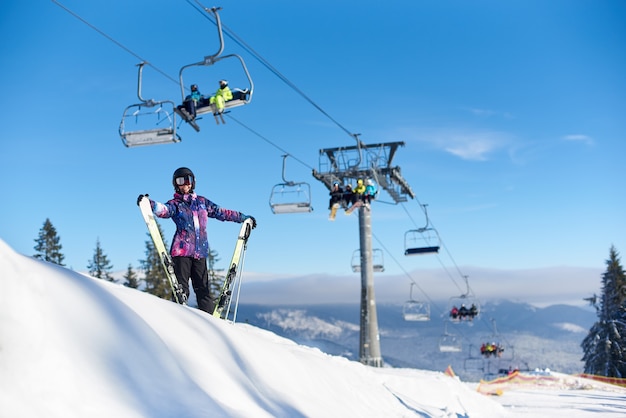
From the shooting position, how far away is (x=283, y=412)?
16.3ft

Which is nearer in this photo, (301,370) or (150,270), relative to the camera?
(301,370)

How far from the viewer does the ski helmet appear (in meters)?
7.02

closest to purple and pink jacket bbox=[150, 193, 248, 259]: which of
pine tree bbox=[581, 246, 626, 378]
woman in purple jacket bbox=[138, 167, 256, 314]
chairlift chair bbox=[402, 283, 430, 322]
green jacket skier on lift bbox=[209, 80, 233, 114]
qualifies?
woman in purple jacket bbox=[138, 167, 256, 314]

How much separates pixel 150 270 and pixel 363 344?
43309mm

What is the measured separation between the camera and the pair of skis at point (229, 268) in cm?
654

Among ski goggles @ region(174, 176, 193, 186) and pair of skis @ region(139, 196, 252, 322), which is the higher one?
ski goggles @ region(174, 176, 193, 186)

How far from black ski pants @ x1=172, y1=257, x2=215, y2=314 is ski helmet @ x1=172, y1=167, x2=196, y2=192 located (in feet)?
2.89

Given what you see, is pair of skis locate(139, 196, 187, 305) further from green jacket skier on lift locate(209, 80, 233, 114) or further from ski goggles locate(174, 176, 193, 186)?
green jacket skier on lift locate(209, 80, 233, 114)

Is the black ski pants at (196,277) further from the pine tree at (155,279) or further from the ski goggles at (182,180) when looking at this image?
the pine tree at (155,279)

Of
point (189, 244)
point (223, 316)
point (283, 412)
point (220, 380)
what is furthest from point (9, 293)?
point (223, 316)

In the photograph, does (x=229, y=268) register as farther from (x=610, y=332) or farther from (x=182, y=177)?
(x=610, y=332)

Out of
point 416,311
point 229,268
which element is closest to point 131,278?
point 416,311

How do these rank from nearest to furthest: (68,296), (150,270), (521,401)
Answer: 1. (68,296)
2. (521,401)
3. (150,270)

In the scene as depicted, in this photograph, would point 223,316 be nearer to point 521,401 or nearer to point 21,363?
point 21,363
